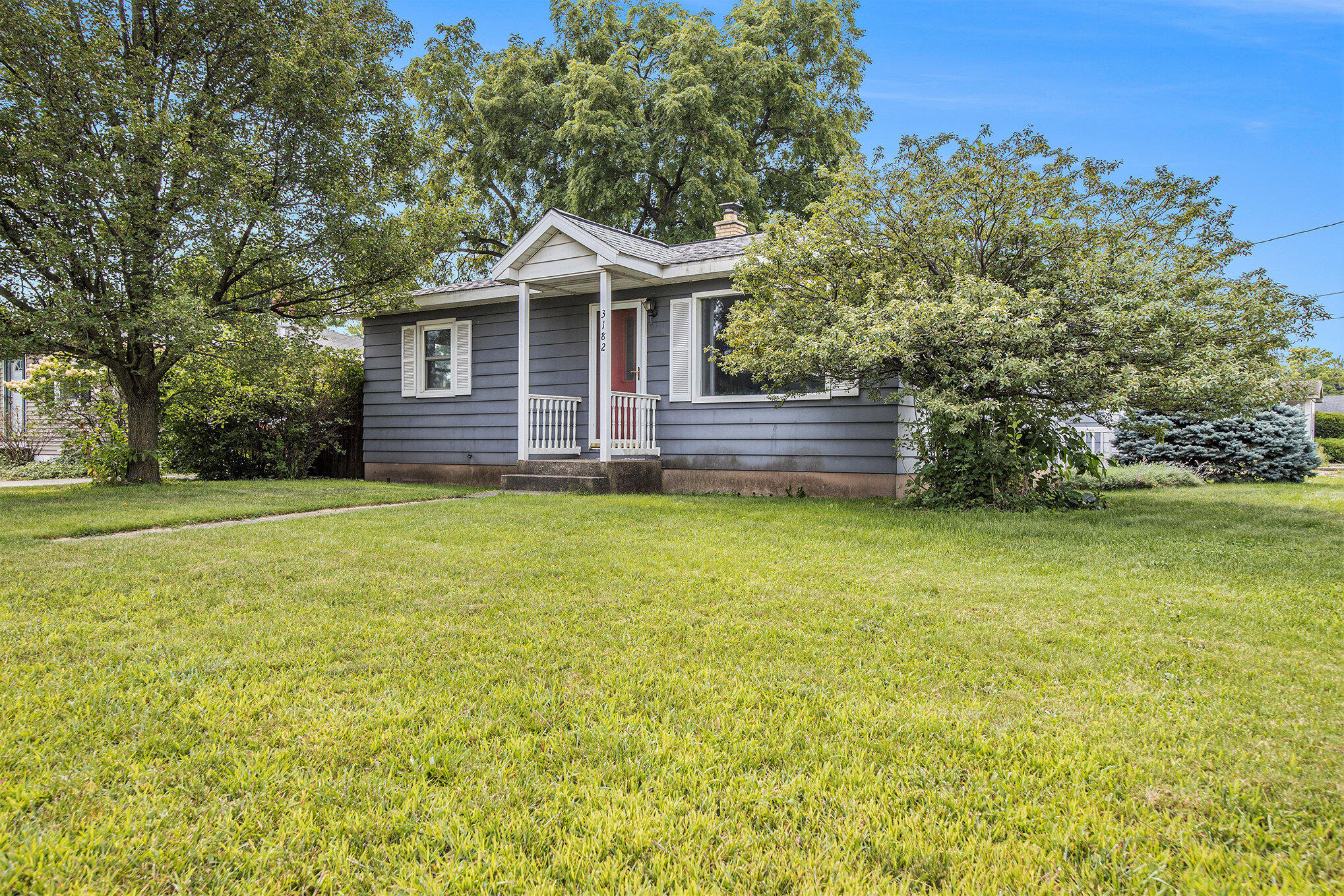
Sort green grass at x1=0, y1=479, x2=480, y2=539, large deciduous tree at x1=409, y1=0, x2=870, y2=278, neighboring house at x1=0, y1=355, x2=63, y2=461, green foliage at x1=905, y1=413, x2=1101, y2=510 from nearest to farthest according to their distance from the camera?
1. green grass at x1=0, y1=479, x2=480, y2=539
2. green foliage at x1=905, y1=413, x2=1101, y2=510
3. neighboring house at x1=0, y1=355, x2=63, y2=461
4. large deciduous tree at x1=409, y1=0, x2=870, y2=278

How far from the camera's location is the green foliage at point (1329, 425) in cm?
2669

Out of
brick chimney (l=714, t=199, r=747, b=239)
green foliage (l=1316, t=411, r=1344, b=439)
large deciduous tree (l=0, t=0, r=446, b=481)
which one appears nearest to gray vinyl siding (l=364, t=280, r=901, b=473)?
large deciduous tree (l=0, t=0, r=446, b=481)

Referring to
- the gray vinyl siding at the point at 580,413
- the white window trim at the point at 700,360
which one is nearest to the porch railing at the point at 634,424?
the gray vinyl siding at the point at 580,413

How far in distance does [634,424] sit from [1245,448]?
9.95 metres

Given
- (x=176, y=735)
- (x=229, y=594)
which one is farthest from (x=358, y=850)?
(x=229, y=594)

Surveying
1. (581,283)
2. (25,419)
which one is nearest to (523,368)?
(581,283)

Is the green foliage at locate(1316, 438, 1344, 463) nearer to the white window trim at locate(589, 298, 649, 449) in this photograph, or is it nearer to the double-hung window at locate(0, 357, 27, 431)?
the white window trim at locate(589, 298, 649, 449)

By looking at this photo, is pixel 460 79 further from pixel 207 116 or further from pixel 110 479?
pixel 110 479

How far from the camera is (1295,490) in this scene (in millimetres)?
9836

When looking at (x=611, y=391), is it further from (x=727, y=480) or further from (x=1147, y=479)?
(x=1147, y=479)

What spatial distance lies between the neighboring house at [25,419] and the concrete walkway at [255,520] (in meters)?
13.0

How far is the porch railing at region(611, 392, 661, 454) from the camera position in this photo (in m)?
10.4

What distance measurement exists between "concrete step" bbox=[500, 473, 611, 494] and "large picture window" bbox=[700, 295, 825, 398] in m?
2.02

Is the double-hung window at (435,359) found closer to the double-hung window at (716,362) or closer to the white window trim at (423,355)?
the white window trim at (423,355)
